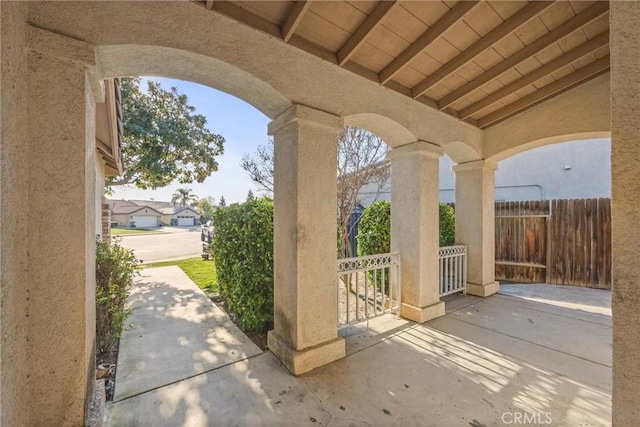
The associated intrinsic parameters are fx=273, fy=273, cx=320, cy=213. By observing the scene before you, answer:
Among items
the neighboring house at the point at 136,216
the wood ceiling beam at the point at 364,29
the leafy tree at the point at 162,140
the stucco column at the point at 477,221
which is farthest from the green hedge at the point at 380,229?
the neighboring house at the point at 136,216

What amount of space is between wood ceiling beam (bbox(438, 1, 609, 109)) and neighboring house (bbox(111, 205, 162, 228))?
56.2m

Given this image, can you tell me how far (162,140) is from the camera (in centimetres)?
822

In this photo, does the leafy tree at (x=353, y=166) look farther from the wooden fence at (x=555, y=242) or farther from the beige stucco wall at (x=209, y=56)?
the wooden fence at (x=555, y=242)

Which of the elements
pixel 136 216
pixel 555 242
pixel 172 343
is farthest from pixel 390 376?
pixel 136 216

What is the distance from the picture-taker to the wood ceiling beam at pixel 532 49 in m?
3.16

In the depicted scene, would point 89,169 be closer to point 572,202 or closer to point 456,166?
point 456,166

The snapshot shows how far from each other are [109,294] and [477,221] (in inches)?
257

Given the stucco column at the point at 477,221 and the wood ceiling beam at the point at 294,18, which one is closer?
the wood ceiling beam at the point at 294,18

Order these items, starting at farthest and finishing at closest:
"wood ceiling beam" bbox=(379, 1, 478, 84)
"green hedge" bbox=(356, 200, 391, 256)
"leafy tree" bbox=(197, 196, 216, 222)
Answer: "green hedge" bbox=(356, 200, 391, 256)
"leafy tree" bbox=(197, 196, 216, 222)
"wood ceiling beam" bbox=(379, 1, 478, 84)

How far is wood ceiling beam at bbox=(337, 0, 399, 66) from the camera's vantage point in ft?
8.97

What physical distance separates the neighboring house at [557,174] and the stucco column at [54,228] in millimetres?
7836

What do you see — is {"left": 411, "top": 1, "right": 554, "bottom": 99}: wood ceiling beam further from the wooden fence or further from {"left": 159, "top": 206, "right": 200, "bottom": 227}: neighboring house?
{"left": 159, "top": 206, "right": 200, "bottom": 227}: neighboring house

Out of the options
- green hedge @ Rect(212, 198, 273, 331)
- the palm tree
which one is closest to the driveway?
green hedge @ Rect(212, 198, 273, 331)

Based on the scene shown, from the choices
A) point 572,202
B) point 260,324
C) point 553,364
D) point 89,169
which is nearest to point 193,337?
point 260,324
